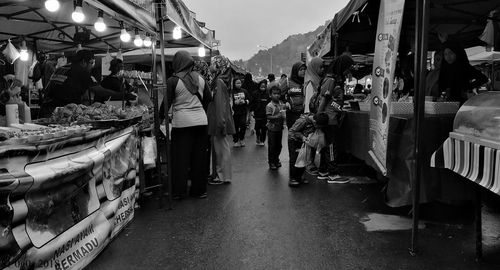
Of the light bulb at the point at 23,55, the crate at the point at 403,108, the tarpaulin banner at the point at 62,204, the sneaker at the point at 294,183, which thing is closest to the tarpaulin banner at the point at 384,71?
the crate at the point at 403,108

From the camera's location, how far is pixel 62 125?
420 cm

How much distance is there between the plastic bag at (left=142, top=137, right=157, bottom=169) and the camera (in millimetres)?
5531

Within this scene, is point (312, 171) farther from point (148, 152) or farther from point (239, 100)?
point (239, 100)

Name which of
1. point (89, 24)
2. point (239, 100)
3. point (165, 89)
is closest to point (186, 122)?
point (165, 89)

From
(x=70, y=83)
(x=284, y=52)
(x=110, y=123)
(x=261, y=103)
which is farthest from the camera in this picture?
(x=284, y=52)

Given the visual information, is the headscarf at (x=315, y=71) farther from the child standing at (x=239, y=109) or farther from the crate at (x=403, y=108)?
the child standing at (x=239, y=109)

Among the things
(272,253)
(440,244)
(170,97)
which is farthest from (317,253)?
(170,97)

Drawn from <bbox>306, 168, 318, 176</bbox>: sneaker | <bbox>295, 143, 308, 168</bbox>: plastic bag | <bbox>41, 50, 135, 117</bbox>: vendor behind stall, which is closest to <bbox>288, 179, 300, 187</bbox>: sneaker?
<bbox>295, 143, 308, 168</bbox>: plastic bag

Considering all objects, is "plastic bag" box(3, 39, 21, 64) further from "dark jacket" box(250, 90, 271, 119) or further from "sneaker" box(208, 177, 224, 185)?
"dark jacket" box(250, 90, 271, 119)

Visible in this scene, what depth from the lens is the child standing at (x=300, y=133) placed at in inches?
248

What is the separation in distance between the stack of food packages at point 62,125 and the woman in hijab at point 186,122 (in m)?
0.61

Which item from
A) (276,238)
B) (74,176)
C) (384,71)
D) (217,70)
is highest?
(217,70)

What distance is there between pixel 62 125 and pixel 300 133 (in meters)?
3.64

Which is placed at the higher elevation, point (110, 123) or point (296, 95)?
point (296, 95)
